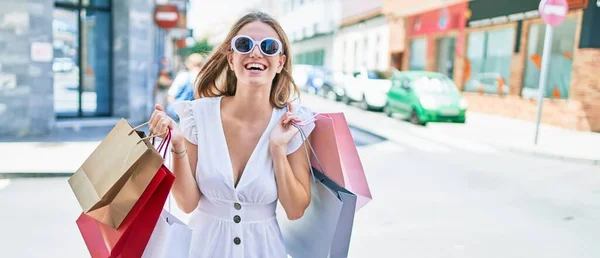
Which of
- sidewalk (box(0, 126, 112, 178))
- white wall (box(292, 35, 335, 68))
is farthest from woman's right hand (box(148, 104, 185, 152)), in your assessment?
white wall (box(292, 35, 335, 68))

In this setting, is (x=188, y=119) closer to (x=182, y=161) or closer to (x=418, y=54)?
(x=182, y=161)

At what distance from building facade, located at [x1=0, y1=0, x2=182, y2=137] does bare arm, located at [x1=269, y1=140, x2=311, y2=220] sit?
10.9 meters

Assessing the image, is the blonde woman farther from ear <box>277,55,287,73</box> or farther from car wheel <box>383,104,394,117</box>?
car wheel <box>383,104,394,117</box>

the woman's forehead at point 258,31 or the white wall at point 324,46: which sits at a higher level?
the white wall at point 324,46

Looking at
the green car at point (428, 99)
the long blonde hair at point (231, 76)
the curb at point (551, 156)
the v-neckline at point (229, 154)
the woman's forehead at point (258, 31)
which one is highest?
the woman's forehead at point (258, 31)

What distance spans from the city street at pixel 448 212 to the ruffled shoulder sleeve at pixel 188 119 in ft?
9.88

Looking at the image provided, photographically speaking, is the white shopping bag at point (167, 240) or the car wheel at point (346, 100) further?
the car wheel at point (346, 100)

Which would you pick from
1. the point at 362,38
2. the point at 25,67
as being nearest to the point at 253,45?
the point at 25,67

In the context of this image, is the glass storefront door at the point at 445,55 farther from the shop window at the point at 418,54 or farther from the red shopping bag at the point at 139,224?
the red shopping bag at the point at 139,224

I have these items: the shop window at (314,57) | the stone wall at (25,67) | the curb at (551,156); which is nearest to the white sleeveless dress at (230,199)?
the curb at (551,156)

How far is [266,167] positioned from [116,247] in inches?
23.2

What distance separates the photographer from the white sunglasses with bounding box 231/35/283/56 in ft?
6.82

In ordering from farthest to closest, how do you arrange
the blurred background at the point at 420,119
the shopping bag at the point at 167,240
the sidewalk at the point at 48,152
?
the sidewalk at the point at 48,152 → the blurred background at the point at 420,119 → the shopping bag at the point at 167,240

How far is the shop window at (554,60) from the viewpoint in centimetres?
1605
